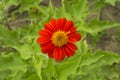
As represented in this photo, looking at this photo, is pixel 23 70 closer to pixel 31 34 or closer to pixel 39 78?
pixel 39 78

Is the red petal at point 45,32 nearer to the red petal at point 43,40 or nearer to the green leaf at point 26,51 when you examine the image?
the red petal at point 43,40

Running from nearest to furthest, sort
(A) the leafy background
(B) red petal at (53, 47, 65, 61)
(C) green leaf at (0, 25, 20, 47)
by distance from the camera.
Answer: (B) red petal at (53, 47, 65, 61), (A) the leafy background, (C) green leaf at (0, 25, 20, 47)

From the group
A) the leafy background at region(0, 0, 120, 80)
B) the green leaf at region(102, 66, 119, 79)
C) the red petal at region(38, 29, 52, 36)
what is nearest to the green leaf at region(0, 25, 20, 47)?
the leafy background at region(0, 0, 120, 80)

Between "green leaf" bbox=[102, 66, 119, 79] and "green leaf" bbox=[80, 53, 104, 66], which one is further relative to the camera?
"green leaf" bbox=[102, 66, 119, 79]

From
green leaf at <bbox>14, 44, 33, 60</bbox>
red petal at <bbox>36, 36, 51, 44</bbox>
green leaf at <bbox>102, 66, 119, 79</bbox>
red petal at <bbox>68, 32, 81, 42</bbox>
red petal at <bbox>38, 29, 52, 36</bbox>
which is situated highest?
red petal at <bbox>38, 29, 52, 36</bbox>

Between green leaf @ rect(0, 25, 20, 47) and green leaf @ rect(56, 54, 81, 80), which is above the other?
green leaf @ rect(0, 25, 20, 47)

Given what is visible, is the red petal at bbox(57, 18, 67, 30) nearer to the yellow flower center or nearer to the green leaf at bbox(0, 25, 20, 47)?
the yellow flower center

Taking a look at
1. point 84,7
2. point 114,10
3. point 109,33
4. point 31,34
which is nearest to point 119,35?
point 109,33

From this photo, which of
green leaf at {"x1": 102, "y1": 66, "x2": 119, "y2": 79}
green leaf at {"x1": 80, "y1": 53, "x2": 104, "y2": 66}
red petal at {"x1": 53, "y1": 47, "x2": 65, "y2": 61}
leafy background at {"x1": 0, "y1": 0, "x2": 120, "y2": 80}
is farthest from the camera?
green leaf at {"x1": 102, "y1": 66, "x2": 119, "y2": 79}

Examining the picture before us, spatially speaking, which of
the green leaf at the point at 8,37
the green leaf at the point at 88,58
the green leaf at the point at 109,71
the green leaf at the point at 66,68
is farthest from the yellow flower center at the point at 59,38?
the green leaf at the point at 109,71
